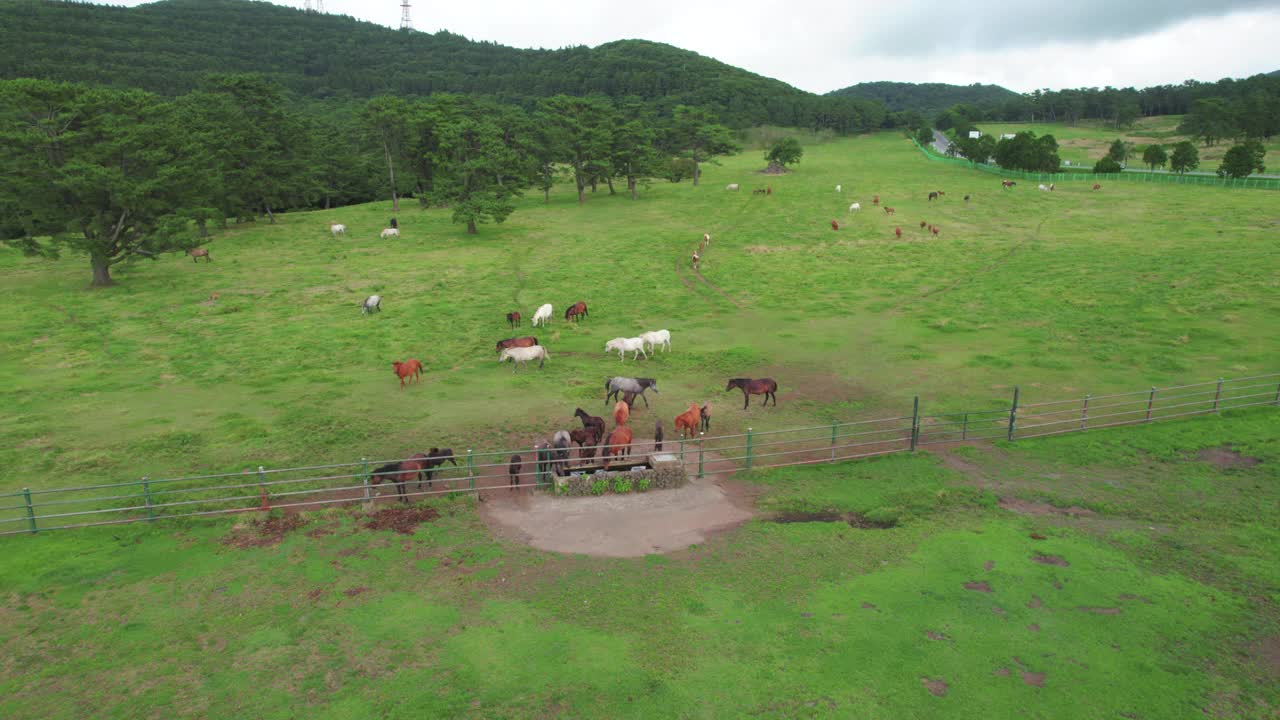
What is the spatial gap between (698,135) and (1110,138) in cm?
9531

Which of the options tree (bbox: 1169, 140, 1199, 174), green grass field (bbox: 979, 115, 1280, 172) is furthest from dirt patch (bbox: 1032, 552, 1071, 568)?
green grass field (bbox: 979, 115, 1280, 172)

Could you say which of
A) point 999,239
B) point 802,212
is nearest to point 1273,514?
point 999,239

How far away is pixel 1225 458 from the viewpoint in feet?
59.3

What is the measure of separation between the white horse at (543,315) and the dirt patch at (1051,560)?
22.9 m

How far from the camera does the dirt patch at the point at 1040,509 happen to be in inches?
612

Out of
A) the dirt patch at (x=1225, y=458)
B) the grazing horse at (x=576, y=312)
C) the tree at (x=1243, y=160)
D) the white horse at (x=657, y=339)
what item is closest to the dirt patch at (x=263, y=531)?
the white horse at (x=657, y=339)

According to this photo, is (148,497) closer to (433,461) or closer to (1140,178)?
(433,461)

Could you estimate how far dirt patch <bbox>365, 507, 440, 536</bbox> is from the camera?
49.3ft

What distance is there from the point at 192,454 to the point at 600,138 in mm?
54724

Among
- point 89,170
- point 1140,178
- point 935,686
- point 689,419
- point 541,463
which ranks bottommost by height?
point 935,686

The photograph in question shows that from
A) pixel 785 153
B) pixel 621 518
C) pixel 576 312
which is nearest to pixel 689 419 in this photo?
pixel 621 518

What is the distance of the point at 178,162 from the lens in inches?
1651

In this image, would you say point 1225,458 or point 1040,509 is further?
point 1225,458

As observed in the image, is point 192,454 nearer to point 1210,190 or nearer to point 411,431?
point 411,431
